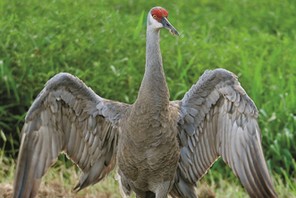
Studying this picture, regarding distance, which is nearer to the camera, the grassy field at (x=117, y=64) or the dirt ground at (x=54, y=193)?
the dirt ground at (x=54, y=193)

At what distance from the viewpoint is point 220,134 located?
7.10 metres

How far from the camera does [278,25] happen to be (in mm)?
11992

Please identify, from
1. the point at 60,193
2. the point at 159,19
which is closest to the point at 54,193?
the point at 60,193

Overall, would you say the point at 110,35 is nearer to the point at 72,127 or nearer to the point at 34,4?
the point at 34,4

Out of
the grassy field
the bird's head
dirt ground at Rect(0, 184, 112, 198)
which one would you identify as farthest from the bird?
the grassy field

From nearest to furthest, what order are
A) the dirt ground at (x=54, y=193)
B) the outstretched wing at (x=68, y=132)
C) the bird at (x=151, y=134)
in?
1. the bird at (x=151, y=134)
2. the outstretched wing at (x=68, y=132)
3. the dirt ground at (x=54, y=193)

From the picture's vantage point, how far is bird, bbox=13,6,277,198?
268 inches

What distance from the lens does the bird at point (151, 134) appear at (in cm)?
681

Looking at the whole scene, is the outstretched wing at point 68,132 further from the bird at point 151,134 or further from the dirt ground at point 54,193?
the dirt ground at point 54,193

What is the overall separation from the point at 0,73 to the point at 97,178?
188 cm

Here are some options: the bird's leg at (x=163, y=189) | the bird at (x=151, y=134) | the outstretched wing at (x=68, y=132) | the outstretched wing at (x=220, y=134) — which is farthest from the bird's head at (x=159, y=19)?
the bird's leg at (x=163, y=189)

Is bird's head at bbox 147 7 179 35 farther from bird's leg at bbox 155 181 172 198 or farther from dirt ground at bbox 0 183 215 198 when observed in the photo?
dirt ground at bbox 0 183 215 198

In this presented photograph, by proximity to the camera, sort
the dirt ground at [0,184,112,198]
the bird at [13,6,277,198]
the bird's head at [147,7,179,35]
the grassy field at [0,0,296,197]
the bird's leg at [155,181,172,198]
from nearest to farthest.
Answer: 1. the bird's head at [147,7,179,35]
2. the bird at [13,6,277,198]
3. the bird's leg at [155,181,172,198]
4. the dirt ground at [0,184,112,198]
5. the grassy field at [0,0,296,197]

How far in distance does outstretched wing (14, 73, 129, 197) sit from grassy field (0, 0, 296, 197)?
0.52 m
